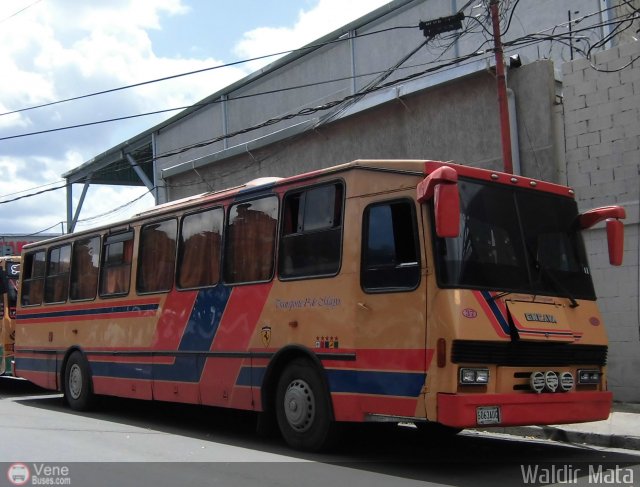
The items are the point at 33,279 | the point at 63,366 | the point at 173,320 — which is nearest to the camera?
the point at 173,320

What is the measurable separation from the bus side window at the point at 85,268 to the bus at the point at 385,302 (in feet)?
7.81

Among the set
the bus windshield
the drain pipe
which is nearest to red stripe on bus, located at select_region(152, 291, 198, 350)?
the bus windshield

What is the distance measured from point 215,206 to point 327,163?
25.4 ft

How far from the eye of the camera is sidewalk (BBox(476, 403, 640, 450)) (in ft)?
29.8

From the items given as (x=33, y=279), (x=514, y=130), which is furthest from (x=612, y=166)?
(x=33, y=279)

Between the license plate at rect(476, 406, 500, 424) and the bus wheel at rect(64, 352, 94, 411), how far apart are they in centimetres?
767

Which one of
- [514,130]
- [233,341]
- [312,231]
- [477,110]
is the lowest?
[233,341]

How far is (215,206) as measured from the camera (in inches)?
403

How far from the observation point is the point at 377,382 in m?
7.61

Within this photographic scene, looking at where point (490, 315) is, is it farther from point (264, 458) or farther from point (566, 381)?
point (264, 458)

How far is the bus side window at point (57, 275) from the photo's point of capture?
1363 cm

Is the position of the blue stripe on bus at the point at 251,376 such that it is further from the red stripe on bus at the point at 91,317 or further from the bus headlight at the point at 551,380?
the bus headlight at the point at 551,380

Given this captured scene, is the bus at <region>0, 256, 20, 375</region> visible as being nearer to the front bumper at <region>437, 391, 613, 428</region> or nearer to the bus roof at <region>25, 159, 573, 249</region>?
the bus roof at <region>25, 159, 573, 249</region>

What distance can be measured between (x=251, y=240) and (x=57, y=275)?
590 centimetres
